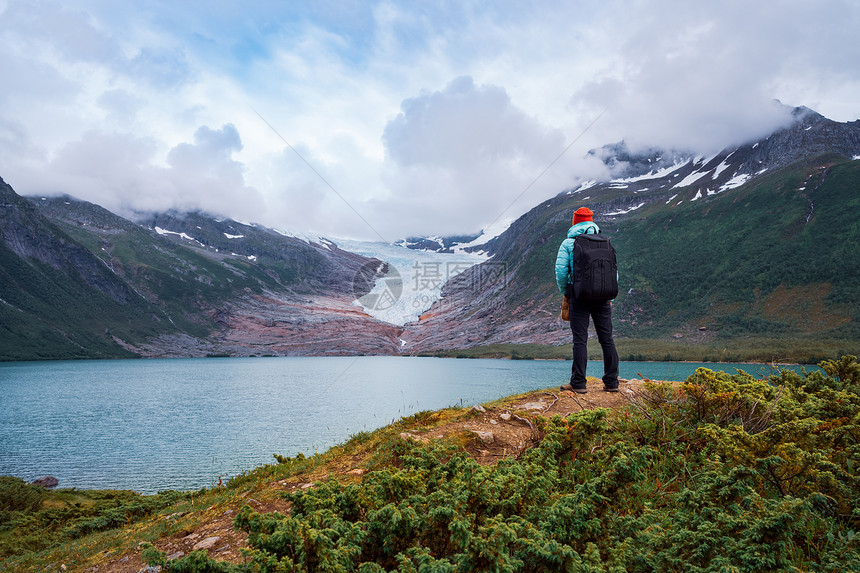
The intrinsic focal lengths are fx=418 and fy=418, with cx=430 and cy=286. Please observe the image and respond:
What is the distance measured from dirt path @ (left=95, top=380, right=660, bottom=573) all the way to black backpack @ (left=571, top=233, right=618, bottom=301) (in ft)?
5.82

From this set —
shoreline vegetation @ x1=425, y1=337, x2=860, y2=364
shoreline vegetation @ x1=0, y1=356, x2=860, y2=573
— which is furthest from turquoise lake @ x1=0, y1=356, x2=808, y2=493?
shoreline vegetation @ x1=425, y1=337, x2=860, y2=364

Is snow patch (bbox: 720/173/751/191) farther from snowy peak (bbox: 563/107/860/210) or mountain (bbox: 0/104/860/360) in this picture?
mountain (bbox: 0/104/860/360)

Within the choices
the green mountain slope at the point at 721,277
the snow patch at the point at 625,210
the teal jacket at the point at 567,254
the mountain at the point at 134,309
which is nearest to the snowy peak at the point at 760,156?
the snow patch at the point at 625,210

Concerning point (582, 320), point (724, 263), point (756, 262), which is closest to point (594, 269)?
point (582, 320)

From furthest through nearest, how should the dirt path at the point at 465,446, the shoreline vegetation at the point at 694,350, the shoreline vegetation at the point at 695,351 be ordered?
1. the shoreline vegetation at the point at 694,350
2. the shoreline vegetation at the point at 695,351
3. the dirt path at the point at 465,446

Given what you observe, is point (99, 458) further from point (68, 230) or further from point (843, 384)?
point (68, 230)

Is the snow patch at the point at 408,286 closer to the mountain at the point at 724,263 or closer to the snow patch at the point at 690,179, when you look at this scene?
the mountain at the point at 724,263

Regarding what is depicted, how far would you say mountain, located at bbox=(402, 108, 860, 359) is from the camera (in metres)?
91.1

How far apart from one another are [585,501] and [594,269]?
4789 millimetres

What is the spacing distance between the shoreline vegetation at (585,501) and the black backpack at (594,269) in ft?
5.81

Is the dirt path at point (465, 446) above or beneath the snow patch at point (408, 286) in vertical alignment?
beneath

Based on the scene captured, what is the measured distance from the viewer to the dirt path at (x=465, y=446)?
4219mm

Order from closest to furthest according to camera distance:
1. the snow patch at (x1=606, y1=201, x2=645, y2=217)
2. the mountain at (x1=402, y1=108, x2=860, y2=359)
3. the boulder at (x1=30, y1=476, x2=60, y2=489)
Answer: the boulder at (x1=30, y1=476, x2=60, y2=489)
the mountain at (x1=402, y1=108, x2=860, y2=359)
the snow patch at (x1=606, y1=201, x2=645, y2=217)

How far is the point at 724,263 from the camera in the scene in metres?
112
